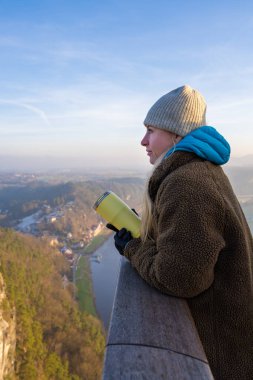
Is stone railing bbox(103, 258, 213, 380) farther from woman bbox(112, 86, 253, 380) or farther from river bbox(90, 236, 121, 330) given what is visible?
river bbox(90, 236, 121, 330)

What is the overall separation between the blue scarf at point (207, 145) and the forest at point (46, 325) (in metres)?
17.7

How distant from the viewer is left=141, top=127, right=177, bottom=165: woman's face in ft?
5.99

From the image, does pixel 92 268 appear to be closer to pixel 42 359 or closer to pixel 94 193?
pixel 42 359

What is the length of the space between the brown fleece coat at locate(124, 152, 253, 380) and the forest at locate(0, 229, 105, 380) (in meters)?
17.5

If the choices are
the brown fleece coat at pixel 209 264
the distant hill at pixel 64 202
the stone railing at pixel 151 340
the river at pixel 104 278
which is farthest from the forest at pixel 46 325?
the distant hill at pixel 64 202

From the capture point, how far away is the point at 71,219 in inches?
2899

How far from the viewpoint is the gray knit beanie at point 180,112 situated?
1.77 metres

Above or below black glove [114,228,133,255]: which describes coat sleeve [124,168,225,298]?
above

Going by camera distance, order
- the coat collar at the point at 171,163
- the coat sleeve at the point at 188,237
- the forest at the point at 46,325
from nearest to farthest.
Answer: the coat sleeve at the point at 188,237
the coat collar at the point at 171,163
the forest at the point at 46,325

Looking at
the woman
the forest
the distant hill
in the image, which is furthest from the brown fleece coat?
the distant hill

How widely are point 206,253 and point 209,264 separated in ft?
0.15

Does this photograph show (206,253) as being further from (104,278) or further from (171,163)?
(104,278)

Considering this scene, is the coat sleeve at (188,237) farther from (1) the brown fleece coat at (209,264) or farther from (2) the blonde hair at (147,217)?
(2) the blonde hair at (147,217)

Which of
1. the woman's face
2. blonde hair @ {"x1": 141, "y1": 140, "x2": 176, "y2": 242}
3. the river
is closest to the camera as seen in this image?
blonde hair @ {"x1": 141, "y1": 140, "x2": 176, "y2": 242}
